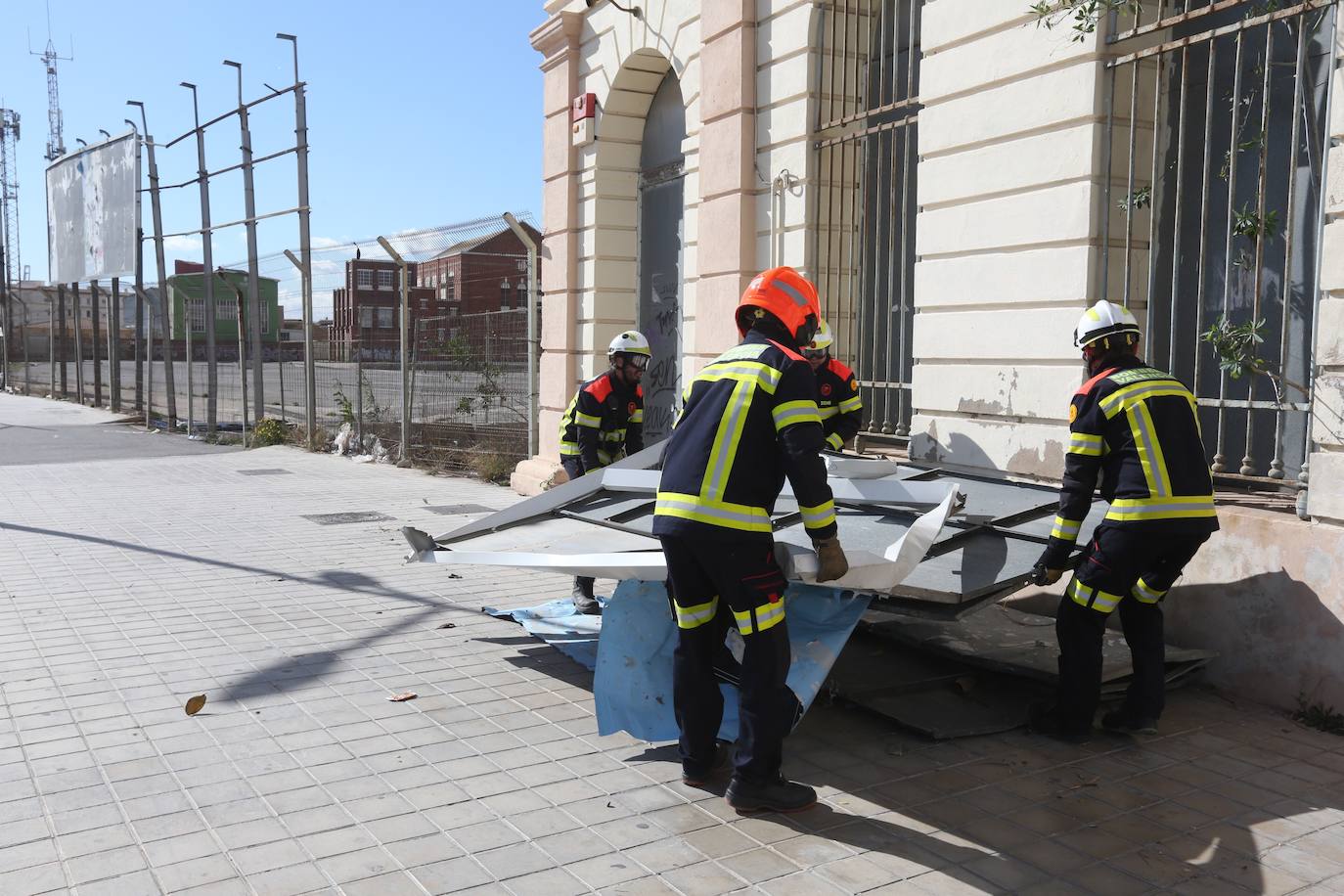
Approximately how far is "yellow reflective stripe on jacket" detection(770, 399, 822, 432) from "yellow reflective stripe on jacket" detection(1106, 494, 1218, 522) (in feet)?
4.98

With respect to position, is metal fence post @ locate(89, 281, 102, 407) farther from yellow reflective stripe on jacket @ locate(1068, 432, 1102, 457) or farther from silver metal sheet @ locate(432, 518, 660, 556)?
yellow reflective stripe on jacket @ locate(1068, 432, 1102, 457)

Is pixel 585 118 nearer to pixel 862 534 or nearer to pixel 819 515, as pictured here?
pixel 862 534

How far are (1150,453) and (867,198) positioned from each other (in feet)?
15.6

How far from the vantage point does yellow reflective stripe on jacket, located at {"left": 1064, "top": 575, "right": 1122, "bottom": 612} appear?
468 cm

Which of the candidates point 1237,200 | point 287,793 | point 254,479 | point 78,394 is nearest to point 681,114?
point 1237,200

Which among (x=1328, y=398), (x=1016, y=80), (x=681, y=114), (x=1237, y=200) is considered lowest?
(x=1328, y=398)

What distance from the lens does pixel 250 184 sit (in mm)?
19562

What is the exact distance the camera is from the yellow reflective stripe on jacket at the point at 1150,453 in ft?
15.0

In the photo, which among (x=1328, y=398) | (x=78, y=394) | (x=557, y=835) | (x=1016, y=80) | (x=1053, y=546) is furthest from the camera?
(x=78, y=394)

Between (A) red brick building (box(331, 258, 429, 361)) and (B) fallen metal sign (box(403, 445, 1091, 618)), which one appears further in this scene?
(A) red brick building (box(331, 258, 429, 361))

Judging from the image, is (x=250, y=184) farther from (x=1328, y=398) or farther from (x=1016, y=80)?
(x=1328, y=398)

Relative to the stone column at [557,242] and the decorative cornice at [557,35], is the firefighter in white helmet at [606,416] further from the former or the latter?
the decorative cornice at [557,35]

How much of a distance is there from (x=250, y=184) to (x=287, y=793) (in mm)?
17433

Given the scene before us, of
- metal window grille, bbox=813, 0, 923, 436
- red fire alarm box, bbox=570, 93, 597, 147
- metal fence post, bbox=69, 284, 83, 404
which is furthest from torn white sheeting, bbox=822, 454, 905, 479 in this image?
metal fence post, bbox=69, 284, 83, 404
